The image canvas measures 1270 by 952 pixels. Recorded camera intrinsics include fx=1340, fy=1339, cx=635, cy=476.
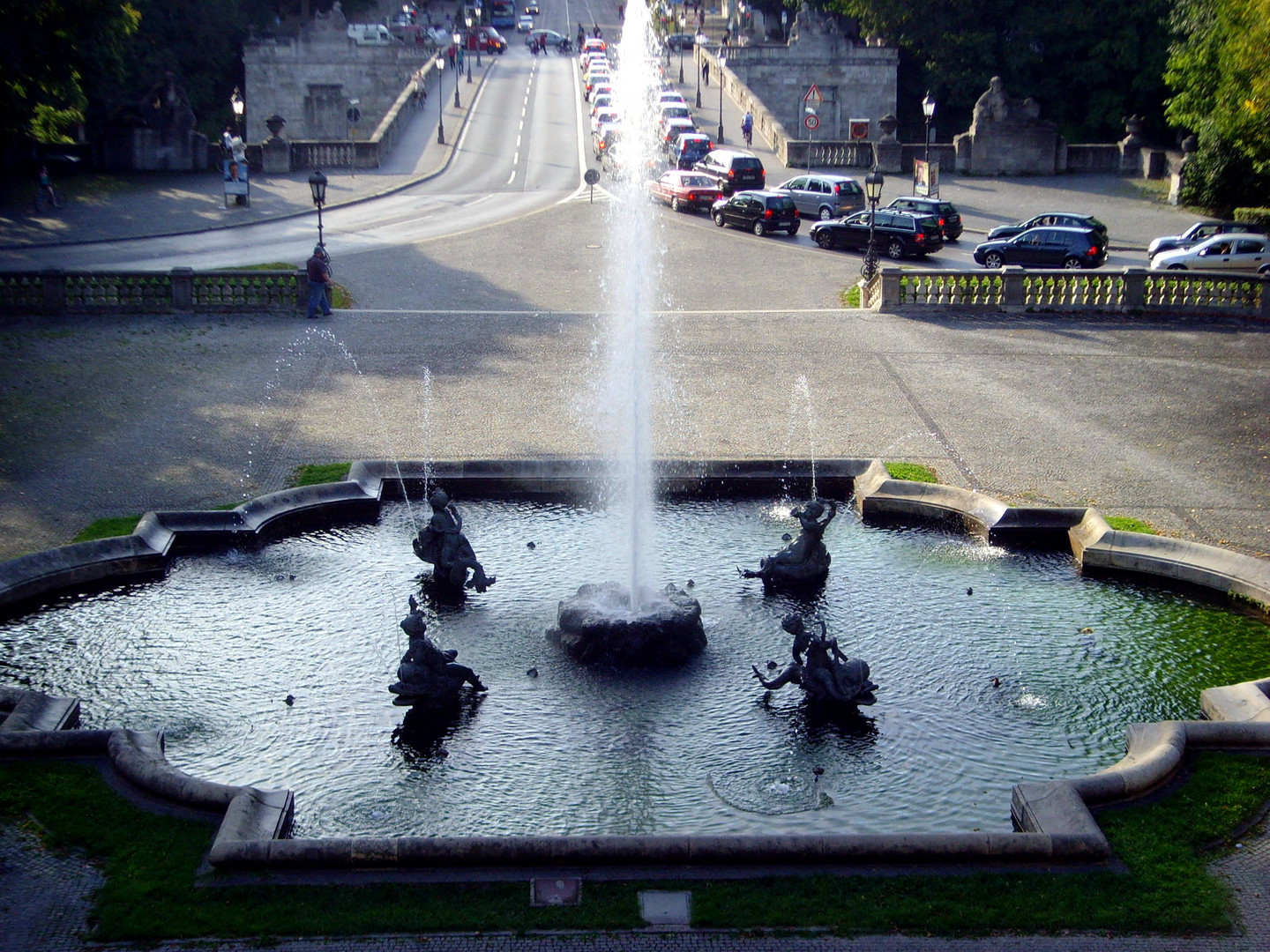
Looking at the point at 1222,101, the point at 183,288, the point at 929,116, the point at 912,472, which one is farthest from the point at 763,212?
the point at 912,472

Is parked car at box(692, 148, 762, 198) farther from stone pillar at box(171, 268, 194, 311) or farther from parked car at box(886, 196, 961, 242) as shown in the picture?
stone pillar at box(171, 268, 194, 311)

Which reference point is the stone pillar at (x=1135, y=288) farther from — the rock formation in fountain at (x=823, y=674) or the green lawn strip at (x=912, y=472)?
the rock formation in fountain at (x=823, y=674)

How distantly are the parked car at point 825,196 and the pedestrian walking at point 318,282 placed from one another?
2133cm

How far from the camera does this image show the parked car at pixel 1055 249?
133 ft

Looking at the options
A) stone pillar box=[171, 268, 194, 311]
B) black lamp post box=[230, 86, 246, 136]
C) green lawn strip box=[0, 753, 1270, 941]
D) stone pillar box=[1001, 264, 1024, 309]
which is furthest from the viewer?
black lamp post box=[230, 86, 246, 136]

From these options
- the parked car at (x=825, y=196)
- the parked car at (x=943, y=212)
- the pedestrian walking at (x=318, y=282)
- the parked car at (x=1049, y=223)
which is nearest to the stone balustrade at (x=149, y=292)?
the pedestrian walking at (x=318, y=282)

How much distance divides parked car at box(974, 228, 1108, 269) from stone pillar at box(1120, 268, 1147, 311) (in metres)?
7.61

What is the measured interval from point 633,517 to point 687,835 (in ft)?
21.0

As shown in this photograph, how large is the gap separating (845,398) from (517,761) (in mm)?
14514

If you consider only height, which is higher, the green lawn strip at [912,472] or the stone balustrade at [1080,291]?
the stone balustrade at [1080,291]

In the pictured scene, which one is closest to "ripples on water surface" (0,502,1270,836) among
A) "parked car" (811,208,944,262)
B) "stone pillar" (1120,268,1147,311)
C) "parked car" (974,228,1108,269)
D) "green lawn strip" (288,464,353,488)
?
"green lawn strip" (288,464,353,488)

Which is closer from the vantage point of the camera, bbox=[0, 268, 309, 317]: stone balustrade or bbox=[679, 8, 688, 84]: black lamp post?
bbox=[0, 268, 309, 317]: stone balustrade

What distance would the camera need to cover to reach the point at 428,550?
17422 mm

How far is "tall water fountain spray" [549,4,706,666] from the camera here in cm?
1526
